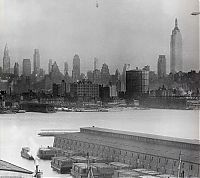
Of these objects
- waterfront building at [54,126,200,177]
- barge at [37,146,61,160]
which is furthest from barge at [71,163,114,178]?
barge at [37,146,61,160]

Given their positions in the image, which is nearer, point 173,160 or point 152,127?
point 173,160

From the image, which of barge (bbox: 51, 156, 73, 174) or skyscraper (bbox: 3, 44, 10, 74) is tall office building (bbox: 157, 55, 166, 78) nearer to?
barge (bbox: 51, 156, 73, 174)

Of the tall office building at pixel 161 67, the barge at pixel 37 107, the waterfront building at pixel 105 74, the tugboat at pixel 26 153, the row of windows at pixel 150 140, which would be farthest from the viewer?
the tugboat at pixel 26 153

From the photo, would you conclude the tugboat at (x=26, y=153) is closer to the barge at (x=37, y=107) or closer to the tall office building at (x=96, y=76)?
the barge at (x=37, y=107)

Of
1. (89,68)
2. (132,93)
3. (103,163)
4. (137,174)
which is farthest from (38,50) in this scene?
(137,174)

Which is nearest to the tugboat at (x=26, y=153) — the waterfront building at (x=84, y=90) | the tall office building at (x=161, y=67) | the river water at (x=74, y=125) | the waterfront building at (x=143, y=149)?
the river water at (x=74, y=125)

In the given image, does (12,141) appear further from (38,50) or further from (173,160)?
(173,160)
